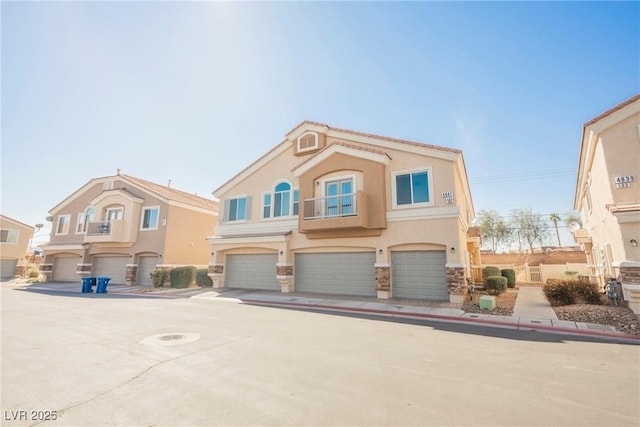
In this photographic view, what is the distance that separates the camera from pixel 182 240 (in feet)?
77.0

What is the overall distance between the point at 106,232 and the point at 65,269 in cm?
830

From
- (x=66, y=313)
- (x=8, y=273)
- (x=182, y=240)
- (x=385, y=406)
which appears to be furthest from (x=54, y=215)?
(x=385, y=406)

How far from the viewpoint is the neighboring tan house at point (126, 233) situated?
2286cm

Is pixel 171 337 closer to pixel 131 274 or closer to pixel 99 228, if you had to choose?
pixel 131 274

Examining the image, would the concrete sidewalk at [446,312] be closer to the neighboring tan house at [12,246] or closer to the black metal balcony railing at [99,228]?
the black metal balcony railing at [99,228]

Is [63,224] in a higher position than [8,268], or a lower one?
higher

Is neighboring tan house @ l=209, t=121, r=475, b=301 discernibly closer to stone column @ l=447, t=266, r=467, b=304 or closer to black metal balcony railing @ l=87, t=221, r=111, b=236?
stone column @ l=447, t=266, r=467, b=304

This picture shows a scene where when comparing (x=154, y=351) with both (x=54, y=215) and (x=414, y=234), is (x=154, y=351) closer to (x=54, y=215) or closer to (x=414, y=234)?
(x=414, y=234)

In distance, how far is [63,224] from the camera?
28.4 metres

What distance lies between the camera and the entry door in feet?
51.0

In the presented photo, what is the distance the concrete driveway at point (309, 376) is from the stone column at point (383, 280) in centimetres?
545


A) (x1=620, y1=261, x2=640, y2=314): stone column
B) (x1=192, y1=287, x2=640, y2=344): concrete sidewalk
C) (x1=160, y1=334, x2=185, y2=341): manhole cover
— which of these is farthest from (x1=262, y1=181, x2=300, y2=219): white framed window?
(x1=620, y1=261, x2=640, y2=314): stone column

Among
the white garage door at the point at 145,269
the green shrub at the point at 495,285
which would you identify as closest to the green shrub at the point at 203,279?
the white garage door at the point at 145,269

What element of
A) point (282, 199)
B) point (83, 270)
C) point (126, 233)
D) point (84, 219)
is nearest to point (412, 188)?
point (282, 199)
